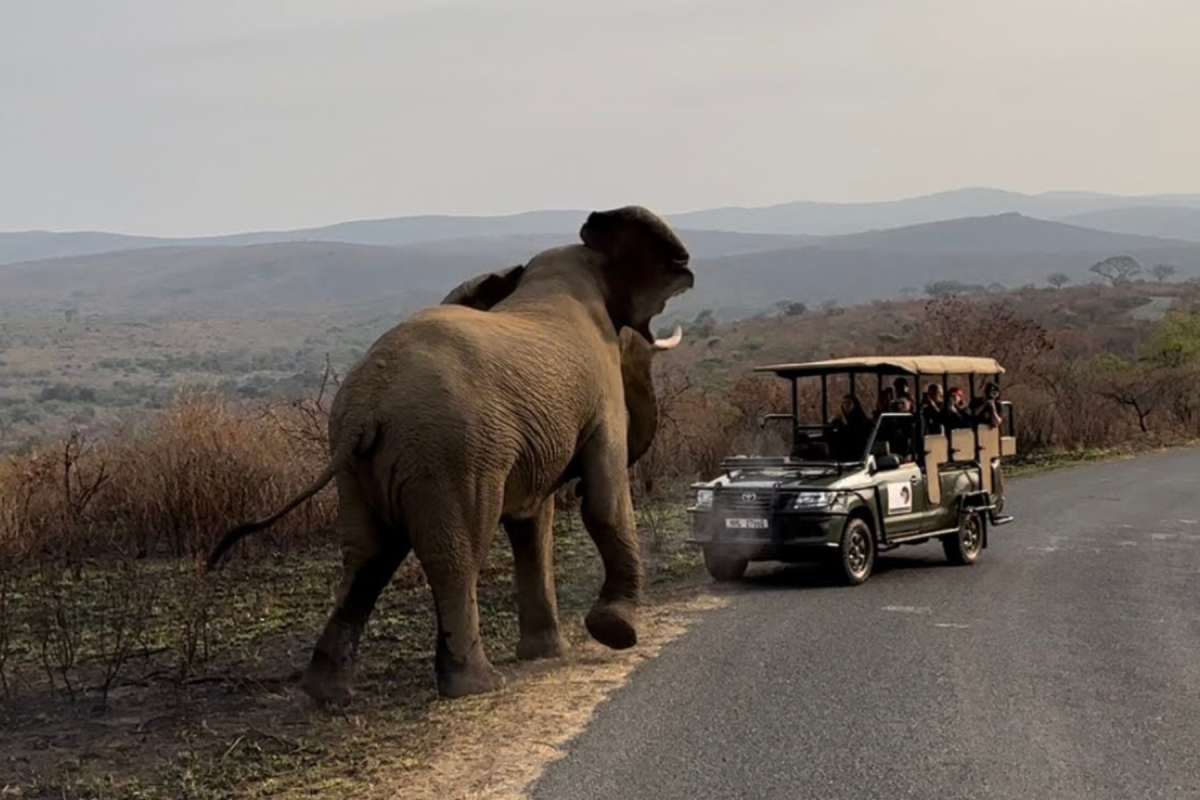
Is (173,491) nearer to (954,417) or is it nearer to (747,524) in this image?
(747,524)

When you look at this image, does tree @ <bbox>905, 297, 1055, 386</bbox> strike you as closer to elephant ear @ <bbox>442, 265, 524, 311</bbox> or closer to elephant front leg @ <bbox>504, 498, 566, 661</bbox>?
elephant ear @ <bbox>442, 265, 524, 311</bbox>

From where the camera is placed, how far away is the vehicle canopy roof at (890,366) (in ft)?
50.1

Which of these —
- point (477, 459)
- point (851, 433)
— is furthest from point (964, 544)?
point (477, 459)

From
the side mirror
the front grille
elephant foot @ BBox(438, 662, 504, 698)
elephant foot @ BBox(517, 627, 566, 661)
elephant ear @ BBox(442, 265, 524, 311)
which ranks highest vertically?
elephant ear @ BBox(442, 265, 524, 311)

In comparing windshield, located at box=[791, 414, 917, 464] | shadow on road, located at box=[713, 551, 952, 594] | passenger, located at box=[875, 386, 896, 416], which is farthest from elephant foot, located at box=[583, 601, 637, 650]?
passenger, located at box=[875, 386, 896, 416]

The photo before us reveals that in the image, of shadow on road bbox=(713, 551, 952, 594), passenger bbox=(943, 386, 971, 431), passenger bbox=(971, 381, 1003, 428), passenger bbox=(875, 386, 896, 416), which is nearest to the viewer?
shadow on road bbox=(713, 551, 952, 594)

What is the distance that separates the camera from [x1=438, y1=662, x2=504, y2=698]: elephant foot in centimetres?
937

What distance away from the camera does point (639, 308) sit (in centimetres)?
1171

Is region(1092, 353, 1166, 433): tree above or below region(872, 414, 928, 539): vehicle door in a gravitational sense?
below

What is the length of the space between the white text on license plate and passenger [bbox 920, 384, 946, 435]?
267 cm

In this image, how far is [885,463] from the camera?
1501 centimetres

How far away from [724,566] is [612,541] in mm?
4412

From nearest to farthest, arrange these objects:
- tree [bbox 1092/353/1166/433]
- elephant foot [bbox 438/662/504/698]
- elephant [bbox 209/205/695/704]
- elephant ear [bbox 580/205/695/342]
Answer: elephant [bbox 209/205/695/704]
elephant foot [bbox 438/662/504/698]
elephant ear [bbox 580/205/695/342]
tree [bbox 1092/353/1166/433]

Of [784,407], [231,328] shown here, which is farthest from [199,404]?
[231,328]
